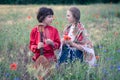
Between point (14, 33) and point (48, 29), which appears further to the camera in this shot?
point (14, 33)

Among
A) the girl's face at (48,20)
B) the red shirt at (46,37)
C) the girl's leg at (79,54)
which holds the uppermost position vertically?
the girl's face at (48,20)

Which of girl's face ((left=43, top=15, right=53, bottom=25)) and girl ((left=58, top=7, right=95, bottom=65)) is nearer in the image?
girl's face ((left=43, top=15, right=53, bottom=25))

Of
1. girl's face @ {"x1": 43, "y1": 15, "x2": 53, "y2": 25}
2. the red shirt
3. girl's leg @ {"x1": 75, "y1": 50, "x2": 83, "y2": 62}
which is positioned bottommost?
girl's leg @ {"x1": 75, "y1": 50, "x2": 83, "y2": 62}

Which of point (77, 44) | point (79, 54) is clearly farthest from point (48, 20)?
point (79, 54)

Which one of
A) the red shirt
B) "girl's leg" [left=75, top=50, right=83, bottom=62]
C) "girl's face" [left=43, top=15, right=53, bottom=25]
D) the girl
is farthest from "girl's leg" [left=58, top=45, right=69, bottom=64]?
"girl's face" [left=43, top=15, right=53, bottom=25]

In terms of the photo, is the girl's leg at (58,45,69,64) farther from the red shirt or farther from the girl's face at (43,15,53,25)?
the girl's face at (43,15,53,25)

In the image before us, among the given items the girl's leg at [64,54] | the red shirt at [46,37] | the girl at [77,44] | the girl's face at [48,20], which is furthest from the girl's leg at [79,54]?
the girl's face at [48,20]

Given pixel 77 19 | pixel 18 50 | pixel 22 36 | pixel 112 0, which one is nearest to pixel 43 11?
pixel 77 19

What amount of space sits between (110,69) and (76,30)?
0.99 metres

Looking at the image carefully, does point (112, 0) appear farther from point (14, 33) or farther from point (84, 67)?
point (84, 67)

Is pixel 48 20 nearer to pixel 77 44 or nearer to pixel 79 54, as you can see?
pixel 77 44

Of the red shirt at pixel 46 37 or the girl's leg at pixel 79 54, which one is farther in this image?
the girl's leg at pixel 79 54

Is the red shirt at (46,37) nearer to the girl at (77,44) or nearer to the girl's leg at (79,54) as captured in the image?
the girl at (77,44)

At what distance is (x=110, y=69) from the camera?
4.26 meters
